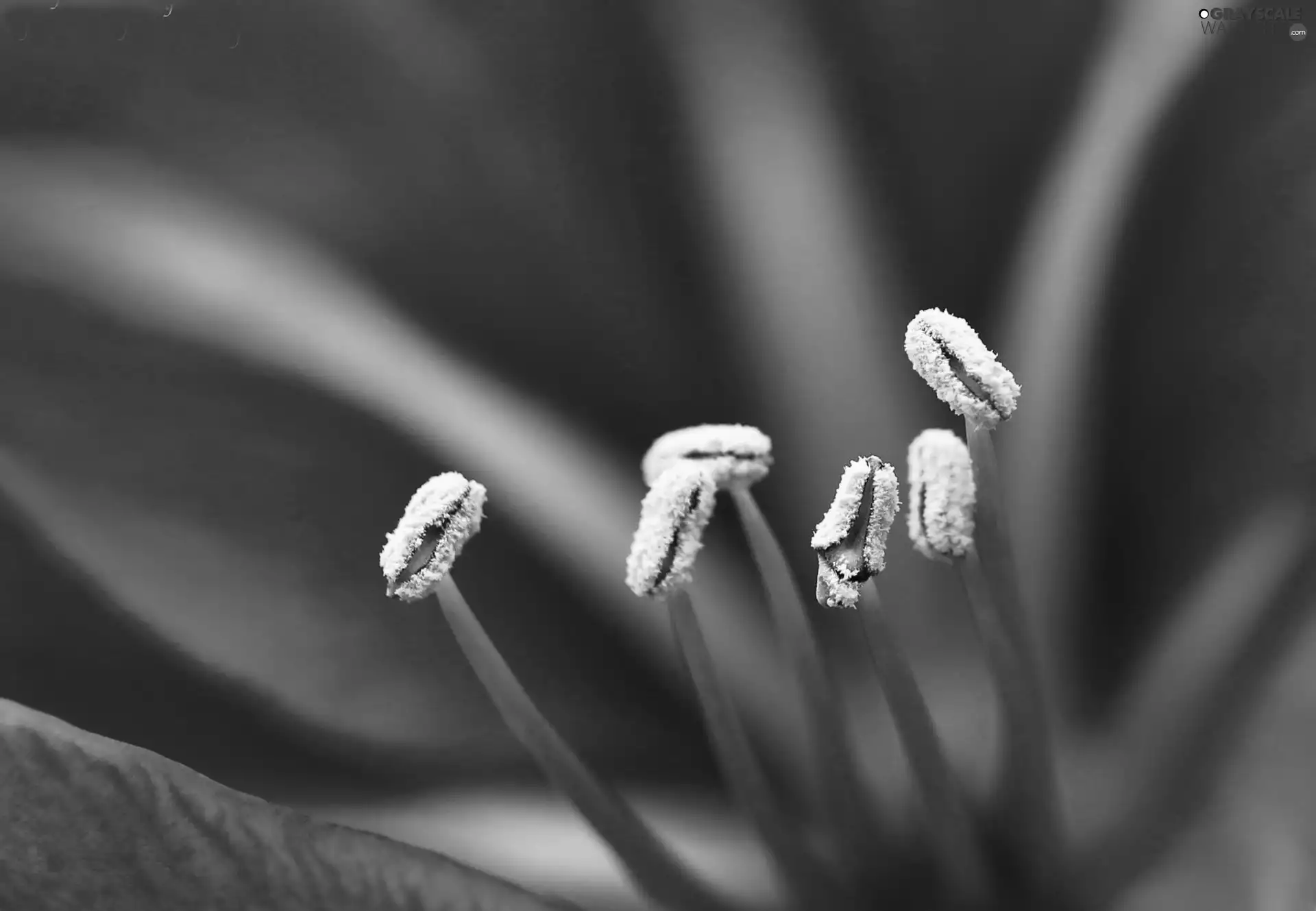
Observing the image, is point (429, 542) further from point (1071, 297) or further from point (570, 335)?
point (1071, 297)

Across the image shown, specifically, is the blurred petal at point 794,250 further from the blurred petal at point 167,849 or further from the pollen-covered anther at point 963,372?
the blurred petal at point 167,849

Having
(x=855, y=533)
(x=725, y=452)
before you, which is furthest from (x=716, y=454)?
(x=855, y=533)

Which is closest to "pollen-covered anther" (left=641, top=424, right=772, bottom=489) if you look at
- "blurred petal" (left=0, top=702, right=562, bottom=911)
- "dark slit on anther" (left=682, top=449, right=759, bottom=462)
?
"dark slit on anther" (left=682, top=449, right=759, bottom=462)

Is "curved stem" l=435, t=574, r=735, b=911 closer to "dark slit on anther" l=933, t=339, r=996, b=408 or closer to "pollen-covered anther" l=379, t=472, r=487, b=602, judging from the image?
"pollen-covered anther" l=379, t=472, r=487, b=602

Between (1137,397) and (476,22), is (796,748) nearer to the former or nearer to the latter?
(1137,397)

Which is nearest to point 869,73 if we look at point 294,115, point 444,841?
point 294,115

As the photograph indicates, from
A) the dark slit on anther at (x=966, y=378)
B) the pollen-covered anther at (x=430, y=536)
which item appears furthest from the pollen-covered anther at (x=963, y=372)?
the pollen-covered anther at (x=430, y=536)
